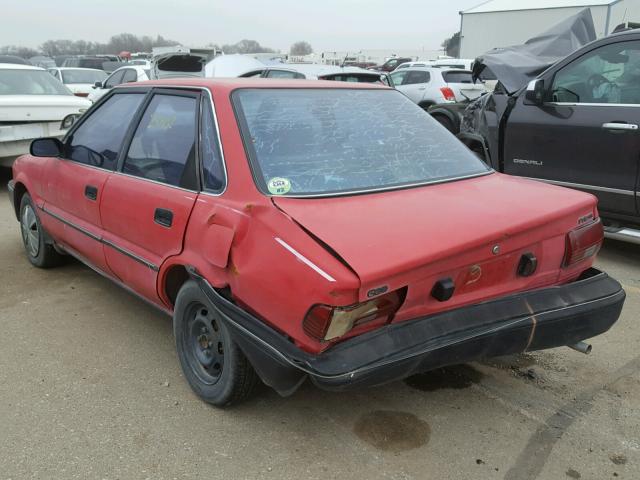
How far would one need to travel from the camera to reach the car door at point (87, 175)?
3566mm

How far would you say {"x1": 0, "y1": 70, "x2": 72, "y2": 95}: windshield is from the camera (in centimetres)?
817

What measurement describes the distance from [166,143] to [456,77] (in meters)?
12.4

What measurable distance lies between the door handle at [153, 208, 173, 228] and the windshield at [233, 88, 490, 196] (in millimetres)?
548

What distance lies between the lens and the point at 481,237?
7.73 feet

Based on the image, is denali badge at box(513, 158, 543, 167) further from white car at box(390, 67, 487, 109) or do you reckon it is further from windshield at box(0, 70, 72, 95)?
white car at box(390, 67, 487, 109)

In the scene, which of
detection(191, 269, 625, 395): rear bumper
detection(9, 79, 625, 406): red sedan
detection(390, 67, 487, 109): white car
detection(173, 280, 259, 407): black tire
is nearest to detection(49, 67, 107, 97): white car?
detection(390, 67, 487, 109): white car

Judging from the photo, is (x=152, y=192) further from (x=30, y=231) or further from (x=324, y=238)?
(x=30, y=231)

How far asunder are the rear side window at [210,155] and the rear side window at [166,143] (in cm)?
9

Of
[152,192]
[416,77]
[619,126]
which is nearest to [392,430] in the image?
[152,192]

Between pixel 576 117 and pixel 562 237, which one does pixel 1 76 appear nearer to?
pixel 576 117

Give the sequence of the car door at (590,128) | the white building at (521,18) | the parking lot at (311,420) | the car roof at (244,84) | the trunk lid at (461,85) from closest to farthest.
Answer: the parking lot at (311,420), the car roof at (244,84), the car door at (590,128), the trunk lid at (461,85), the white building at (521,18)

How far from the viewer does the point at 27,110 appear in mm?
7520

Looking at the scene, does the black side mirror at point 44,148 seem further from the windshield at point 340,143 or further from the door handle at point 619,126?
the door handle at point 619,126

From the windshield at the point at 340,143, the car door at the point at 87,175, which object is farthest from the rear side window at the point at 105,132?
the windshield at the point at 340,143
